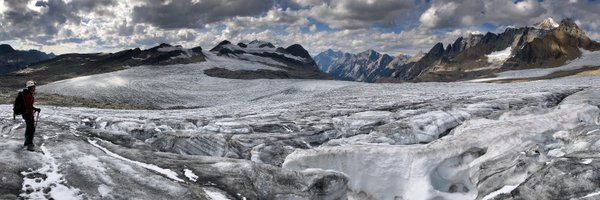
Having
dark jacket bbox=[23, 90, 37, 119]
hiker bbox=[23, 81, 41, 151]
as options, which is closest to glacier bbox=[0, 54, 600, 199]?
hiker bbox=[23, 81, 41, 151]

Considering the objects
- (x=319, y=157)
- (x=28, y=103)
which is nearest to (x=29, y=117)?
(x=28, y=103)

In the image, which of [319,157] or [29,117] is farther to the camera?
[319,157]

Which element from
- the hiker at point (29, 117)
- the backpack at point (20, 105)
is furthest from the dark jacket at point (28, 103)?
the backpack at point (20, 105)

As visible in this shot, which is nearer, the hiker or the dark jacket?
the hiker

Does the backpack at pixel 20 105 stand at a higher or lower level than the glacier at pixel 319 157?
higher

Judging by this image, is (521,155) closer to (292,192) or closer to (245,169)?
(292,192)

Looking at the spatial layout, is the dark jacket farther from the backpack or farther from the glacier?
the glacier

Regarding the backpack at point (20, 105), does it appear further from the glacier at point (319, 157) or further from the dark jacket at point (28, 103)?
the glacier at point (319, 157)

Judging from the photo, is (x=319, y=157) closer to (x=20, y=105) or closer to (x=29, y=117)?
(x=29, y=117)

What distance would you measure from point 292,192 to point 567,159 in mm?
9685

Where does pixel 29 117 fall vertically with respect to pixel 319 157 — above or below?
above

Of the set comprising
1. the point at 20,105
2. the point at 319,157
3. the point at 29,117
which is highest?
the point at 20,105

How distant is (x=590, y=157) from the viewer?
16500 mm

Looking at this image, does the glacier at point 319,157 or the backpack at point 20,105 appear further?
the backpack at point 20,105
